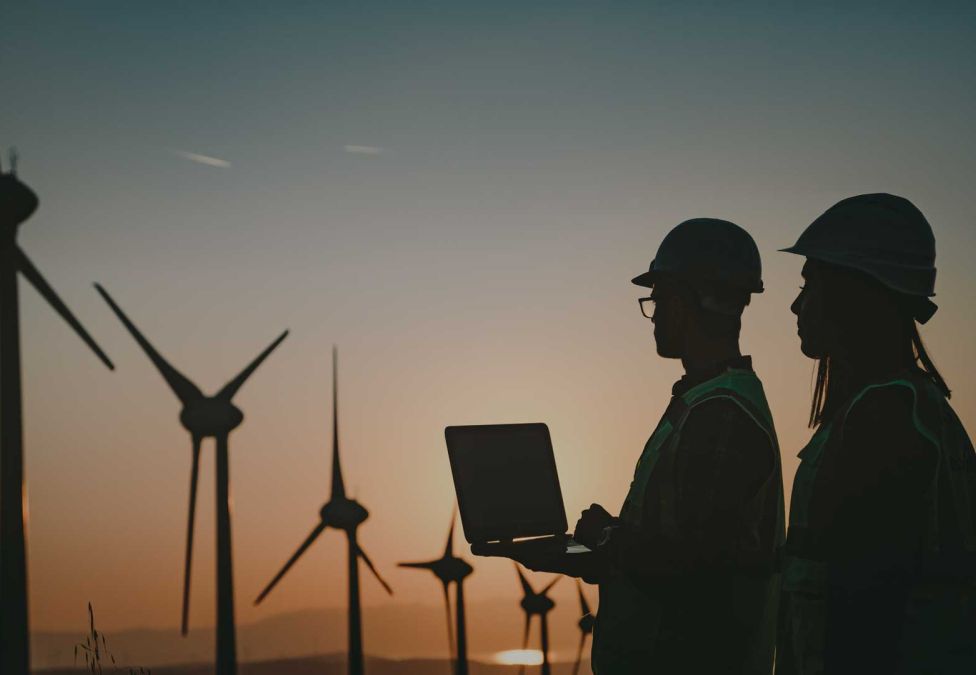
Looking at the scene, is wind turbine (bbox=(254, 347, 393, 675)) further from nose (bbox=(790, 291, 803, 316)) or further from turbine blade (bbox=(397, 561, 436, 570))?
nose (bbox=(790, 291, 803, 316))

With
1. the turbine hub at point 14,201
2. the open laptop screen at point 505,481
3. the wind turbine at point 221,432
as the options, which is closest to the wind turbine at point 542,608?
the wind turbine at point 221,432

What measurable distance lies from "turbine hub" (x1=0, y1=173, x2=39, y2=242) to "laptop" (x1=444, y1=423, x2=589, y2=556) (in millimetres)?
30083

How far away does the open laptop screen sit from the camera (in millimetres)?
7750

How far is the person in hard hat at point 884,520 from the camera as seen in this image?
5.37 metres

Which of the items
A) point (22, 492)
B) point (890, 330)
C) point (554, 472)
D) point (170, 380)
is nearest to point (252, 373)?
point (170, 380)

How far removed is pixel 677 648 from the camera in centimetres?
681

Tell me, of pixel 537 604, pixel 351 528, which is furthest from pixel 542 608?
pixel 351 528

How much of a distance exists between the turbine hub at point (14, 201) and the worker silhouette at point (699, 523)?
103 ft

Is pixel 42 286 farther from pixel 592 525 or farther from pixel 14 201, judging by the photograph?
pixel 592 525

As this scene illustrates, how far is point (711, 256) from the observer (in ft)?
24.9

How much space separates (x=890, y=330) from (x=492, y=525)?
3.08 meters

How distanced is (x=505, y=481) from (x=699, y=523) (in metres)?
1.94

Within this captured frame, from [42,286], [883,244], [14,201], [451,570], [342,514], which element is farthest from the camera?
[451,570]

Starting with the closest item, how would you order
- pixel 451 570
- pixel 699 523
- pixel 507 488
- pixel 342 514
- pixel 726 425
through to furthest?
pixel 699 523 < pixel 726 425 < pixel 507 488 < pixel 342 514 < pixel 451 570
